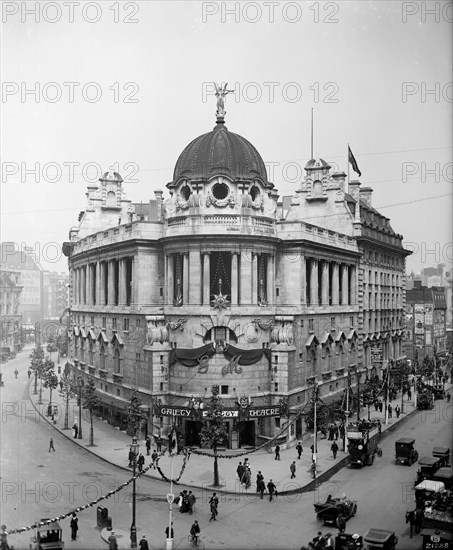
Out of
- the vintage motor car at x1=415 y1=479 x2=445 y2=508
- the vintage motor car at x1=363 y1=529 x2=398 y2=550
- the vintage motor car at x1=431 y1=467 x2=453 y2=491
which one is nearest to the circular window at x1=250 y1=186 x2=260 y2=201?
the vintage motor car at x1=431 y1=467 x2=453 y2=491

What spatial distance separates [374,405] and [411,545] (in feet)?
138

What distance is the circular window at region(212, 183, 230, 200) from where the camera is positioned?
183ft

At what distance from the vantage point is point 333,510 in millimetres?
34625

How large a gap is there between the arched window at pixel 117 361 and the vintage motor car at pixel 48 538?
103 ft

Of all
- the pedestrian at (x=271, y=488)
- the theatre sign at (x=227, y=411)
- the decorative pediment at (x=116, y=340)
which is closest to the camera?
the pedestrian at (x=271, y=488)

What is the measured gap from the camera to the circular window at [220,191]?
55.8 meters

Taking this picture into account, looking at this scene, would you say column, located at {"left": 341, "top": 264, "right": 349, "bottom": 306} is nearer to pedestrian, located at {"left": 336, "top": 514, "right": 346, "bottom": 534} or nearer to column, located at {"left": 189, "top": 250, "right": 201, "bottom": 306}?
column, located at {"left": 189, "top": 250, "right": 201, "bottom": 306}

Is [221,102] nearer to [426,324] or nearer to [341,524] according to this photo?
[341,524]

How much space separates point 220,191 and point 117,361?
1955 cm

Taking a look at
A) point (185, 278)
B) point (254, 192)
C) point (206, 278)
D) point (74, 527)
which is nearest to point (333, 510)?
point (74, 527)

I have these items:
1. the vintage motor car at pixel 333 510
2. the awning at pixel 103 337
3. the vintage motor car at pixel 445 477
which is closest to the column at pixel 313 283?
the awning at pixel 103 337

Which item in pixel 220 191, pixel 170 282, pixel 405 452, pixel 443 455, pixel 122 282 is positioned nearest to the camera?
pixel 443 455

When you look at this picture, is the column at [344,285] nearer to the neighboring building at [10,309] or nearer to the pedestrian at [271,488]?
the pedestrian at [271,488]

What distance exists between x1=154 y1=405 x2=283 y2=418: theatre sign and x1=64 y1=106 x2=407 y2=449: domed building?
0.29ft
